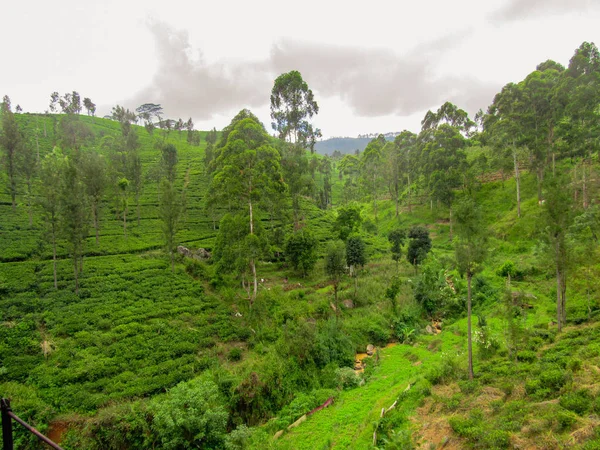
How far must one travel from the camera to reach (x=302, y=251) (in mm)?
34062

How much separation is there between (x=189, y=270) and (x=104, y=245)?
39.6 feet

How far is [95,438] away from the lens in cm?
1448

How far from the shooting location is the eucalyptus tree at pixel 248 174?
1011 inches

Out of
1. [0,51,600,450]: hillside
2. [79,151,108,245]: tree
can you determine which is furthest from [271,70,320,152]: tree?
[79,151,108,245]: tree

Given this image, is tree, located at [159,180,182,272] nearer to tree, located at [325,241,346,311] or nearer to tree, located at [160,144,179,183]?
tree, located at [325,241,346,311]

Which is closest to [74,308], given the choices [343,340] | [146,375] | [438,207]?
[146,375]

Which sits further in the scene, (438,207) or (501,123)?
(438,207)

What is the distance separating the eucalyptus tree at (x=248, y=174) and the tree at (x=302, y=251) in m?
8.01

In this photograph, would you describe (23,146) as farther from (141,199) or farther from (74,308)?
Answer: (74,308)

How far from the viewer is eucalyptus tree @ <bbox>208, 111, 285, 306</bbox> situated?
25.7 meters

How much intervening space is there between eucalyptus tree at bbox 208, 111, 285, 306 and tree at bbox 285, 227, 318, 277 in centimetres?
801

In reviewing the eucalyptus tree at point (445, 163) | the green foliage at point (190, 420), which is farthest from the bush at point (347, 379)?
the eucalyptus tree at point (445, 163)

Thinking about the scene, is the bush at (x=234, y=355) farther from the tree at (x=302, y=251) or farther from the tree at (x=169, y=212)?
the tree at (x=302, y=251)

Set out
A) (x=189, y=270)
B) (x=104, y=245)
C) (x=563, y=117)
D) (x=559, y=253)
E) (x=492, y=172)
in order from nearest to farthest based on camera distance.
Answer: (x=559, y=253) → (x=189, y=270) → (x=104, y=245) → (x=563, y=117) → (x=492, y=172)
